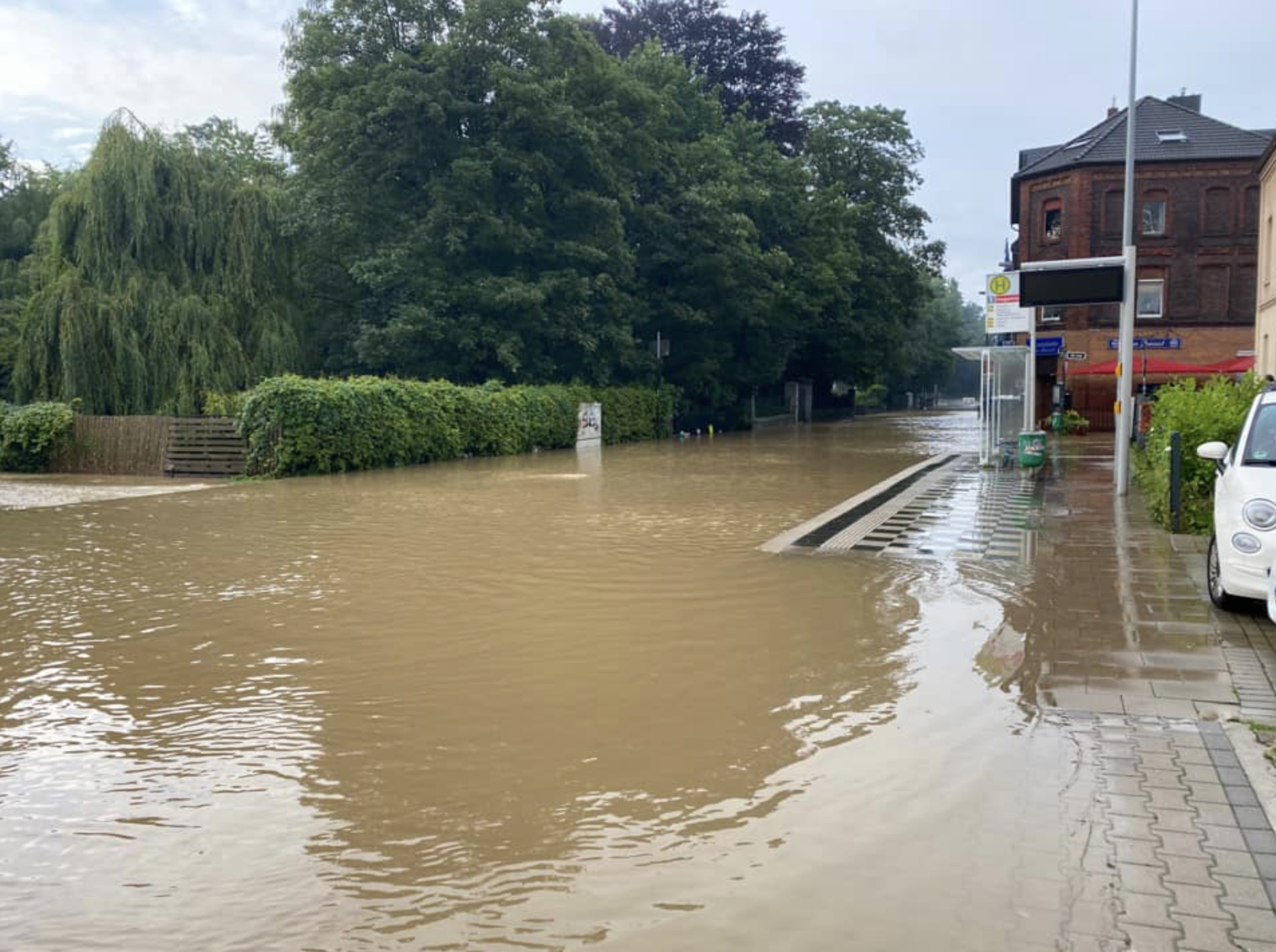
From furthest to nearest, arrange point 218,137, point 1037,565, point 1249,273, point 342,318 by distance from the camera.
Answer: point 218,137, point 1249,273, point 342,318, point 1037,565

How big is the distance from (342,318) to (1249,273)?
3409 centimetres

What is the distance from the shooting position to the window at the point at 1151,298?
142 ft

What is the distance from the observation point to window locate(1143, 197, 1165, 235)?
142 ft

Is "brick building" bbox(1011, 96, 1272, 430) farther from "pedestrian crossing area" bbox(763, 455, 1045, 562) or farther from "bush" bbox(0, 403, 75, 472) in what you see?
"bush" bbox(0, 403, 75, 472)

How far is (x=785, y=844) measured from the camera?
159 inches

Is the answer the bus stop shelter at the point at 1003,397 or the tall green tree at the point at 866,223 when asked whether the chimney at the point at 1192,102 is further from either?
the bus stop shelter at the point at 1003,397

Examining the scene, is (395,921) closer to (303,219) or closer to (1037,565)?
(1037,565)

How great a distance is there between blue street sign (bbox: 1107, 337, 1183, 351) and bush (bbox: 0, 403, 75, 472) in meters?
35.7

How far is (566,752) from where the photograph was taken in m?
5.10

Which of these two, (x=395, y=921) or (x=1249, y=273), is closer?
(x=395, y=921)

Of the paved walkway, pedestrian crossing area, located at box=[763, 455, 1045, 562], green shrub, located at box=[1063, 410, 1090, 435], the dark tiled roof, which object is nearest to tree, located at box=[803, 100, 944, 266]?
the dark tiled roof

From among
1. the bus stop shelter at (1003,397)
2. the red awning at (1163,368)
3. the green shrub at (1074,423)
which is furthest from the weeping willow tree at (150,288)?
the red awning at (1163,368)

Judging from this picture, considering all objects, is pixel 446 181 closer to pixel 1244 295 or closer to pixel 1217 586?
pixel 1217 586

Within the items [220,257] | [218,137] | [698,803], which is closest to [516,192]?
[220,257]
